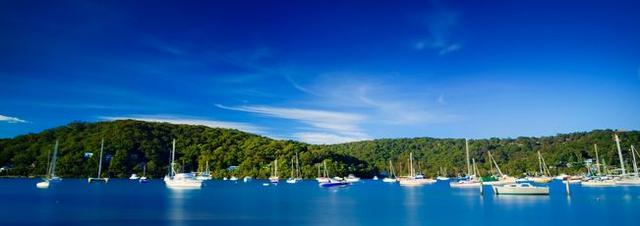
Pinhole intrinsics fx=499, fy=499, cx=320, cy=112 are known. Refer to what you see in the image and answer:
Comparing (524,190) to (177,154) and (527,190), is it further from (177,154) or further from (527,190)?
(177,154)

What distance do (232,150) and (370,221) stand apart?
16105 cm

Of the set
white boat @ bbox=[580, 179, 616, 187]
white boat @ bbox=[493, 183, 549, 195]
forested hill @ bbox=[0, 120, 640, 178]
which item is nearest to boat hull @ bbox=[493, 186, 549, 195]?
white boat @ bbox=[493, 183, 549, 195]

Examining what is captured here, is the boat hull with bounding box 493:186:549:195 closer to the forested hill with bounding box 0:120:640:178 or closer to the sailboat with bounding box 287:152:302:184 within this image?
the sailboat with bounding box 287:152:302:184

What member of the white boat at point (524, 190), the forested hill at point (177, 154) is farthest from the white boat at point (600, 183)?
the forested hill at point (177, 154)

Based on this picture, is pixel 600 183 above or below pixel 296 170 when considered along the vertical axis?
below

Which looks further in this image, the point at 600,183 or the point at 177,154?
the point at 177,154

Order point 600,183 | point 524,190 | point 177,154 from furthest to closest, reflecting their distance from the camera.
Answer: point 177,154, point 600,183, point 524,190

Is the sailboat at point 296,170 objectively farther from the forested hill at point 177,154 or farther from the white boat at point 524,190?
the white boat at point 524,190

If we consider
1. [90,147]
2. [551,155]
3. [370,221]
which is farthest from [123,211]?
[551,155]

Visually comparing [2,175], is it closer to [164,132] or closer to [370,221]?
[164,132]

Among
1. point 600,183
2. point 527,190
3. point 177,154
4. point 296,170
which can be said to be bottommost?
point 527,190

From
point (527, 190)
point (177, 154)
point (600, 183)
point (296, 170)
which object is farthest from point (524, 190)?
point (177, 154)

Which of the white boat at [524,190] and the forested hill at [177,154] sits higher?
the forested hill at [177,154]

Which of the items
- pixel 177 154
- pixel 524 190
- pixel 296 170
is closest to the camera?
pixel 524 190
